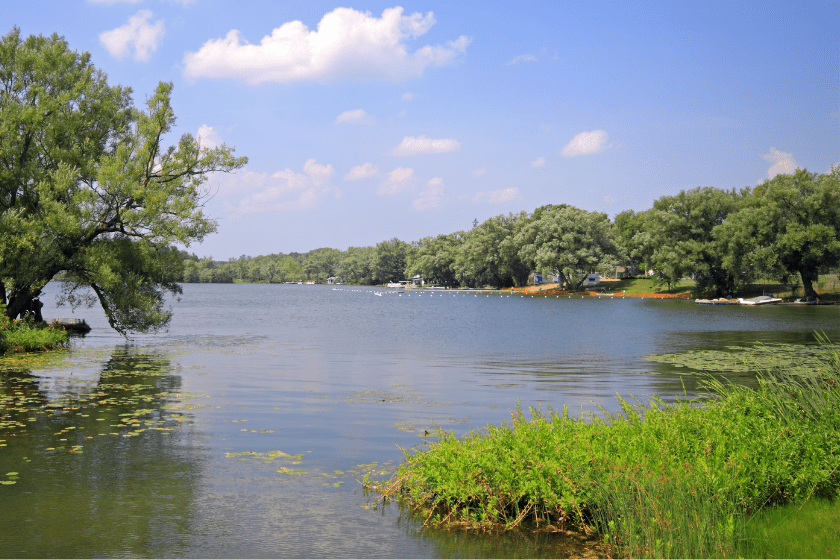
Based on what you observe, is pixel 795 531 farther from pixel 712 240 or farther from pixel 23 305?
pixel 712 240

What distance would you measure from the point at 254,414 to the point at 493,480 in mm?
9156

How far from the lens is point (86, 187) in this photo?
30.3m

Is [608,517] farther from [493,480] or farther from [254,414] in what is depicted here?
[254,414]

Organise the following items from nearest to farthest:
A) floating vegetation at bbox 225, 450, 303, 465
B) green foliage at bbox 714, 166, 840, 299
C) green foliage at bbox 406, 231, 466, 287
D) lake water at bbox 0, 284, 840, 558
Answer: lake water at bbox 0, 284, 840, 558, floating vegetation at bbox 225, 450, 303, 465, green foliage at bbox 714, 166, 840, 299, green foliage at bbox 406, 231, 466, 287

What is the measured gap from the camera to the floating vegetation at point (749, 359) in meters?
24.6

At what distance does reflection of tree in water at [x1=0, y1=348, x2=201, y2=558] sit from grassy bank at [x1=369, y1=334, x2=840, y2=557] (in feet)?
11.2

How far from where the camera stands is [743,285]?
97.4 metres

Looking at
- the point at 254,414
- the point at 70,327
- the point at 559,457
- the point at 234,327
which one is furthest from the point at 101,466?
the point at 234,327

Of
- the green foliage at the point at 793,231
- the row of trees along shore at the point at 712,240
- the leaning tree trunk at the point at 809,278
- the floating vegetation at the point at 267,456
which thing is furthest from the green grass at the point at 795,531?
the leaning tree trunk at the point at 809,278

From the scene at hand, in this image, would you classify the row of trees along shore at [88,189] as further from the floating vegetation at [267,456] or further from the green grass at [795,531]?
the green grass at [795,531]

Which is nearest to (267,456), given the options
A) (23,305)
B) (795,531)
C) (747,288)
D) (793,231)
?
(795,531)

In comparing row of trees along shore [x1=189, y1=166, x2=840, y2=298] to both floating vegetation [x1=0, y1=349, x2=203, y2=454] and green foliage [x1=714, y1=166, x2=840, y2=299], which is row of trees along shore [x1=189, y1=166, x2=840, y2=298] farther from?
floating vegetation [x1=0, y1=349, x2=203, y2=454]

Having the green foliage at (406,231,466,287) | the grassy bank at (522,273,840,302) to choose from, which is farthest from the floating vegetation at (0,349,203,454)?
the green foliage at (406,231,466,287)

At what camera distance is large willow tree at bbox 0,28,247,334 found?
28.4 meters
